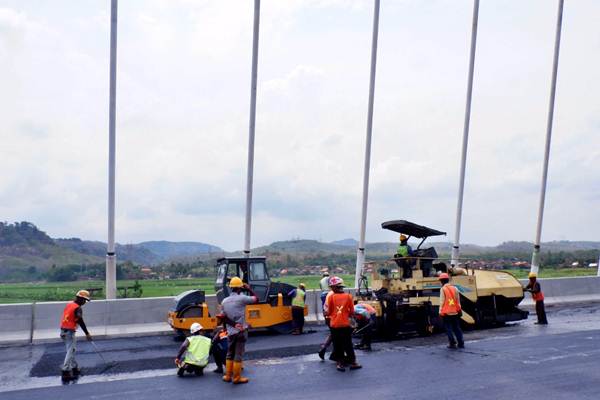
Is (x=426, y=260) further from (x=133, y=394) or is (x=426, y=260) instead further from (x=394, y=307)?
(x=133, y=394)

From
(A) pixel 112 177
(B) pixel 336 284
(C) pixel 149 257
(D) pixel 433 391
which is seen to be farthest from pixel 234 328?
(C) pixel 149 257

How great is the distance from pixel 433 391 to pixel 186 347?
14.9 ft

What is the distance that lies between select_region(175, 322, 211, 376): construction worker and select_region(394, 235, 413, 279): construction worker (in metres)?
6.42

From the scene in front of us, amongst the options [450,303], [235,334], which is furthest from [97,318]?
[450,303]

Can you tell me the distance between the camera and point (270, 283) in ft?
57.5

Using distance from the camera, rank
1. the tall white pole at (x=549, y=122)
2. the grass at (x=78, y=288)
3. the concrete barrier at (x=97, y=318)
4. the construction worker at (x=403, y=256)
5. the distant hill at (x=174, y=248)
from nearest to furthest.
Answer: the concrete barrier at (x=97, y=318) → the construction worker at (x=403, y=256) → the tall white pole at (x=549, y=122) → the grass at (x=78, y=288) → the distant hill at (x=174, y=248)

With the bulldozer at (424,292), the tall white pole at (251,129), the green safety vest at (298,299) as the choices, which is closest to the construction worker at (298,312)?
the green safety vest at (298,299)

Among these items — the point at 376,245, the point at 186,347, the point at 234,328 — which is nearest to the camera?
the point at 234,328

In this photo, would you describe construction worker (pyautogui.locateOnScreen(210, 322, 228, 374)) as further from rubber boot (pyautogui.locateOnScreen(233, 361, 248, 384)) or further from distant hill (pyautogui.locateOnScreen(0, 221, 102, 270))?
distant hill (pyautogui.locateOnScreen(0, 221, 102, 270))

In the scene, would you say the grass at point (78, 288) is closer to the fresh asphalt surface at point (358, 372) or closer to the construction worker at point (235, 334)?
the fresh asphalt surface at point (358, 372)

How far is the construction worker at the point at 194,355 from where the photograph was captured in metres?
11.9

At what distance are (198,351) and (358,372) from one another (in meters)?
2.89

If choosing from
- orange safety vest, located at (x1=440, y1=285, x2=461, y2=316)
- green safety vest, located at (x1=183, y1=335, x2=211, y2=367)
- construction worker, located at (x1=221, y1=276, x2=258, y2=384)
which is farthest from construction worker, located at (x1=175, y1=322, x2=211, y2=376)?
orange safety vest, located at (x1=440, y1=285, x2=461, y2=316)

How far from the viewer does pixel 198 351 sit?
12000 mm
